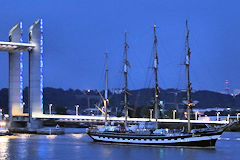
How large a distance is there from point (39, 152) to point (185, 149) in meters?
15.4

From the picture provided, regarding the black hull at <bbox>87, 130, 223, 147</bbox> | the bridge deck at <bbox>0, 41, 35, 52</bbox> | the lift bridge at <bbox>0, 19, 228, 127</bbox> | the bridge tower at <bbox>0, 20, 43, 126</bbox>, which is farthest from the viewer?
the bridge tower at <bbox>0, 20, 43, 126</bbox>

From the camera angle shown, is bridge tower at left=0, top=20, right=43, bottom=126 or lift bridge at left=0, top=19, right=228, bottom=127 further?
bridge tower at left=0, top=20, right=43, bottom=126

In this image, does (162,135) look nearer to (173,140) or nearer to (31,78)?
(173,140)

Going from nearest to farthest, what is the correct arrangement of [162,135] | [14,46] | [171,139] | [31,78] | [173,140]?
[173,140]
[171,139]
[162,135]
[14,46]
[31,78]

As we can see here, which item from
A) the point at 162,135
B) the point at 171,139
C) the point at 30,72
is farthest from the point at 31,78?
the point at 171,139

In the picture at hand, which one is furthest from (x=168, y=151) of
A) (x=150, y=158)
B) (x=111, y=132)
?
(x=111, y=132)

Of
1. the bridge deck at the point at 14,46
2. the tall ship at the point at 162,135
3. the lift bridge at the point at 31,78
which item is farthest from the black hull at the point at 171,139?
the bridge deck at the point at 14,46

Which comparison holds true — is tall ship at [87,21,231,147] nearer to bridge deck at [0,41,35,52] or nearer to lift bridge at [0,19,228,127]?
lift bridge at [0,19,228,127]

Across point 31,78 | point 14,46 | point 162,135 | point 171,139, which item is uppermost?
point 14,46

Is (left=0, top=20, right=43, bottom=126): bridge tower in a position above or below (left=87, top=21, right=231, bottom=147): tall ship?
above

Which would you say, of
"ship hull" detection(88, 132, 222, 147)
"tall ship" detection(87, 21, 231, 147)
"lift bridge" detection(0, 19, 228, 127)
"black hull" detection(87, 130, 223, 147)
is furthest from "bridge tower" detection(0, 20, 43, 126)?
"ship hull" detection(88, 132, 222, 147)

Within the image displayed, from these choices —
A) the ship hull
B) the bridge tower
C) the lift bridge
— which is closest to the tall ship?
the ship hull

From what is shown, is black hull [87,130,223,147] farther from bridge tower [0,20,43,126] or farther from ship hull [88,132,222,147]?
bridge tower [0,20,43,126]

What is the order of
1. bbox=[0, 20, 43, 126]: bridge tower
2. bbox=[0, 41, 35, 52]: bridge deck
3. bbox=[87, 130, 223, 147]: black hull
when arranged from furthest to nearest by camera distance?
bbox=[0, 20, 43, 126]: bridge tower → bbox=[0, 41, 35, 52]: bridge deck → bbox=[87, 130, 223, 147]: black hull
